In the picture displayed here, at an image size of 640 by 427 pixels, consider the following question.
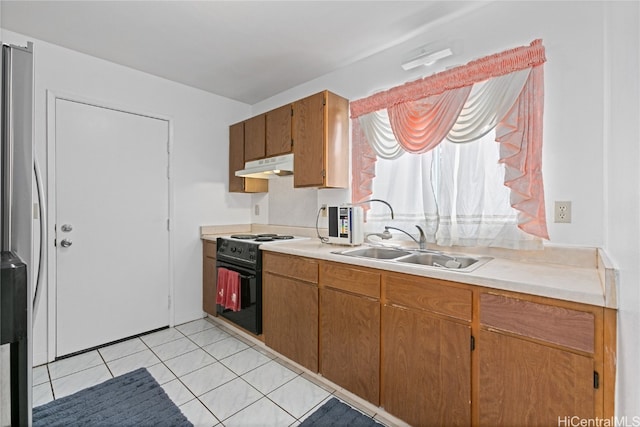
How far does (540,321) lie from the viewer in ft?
3.81

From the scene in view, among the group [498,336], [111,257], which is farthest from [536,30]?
[111,257]

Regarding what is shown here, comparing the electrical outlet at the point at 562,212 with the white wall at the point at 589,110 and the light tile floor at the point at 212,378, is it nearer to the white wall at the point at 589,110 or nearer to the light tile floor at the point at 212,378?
the white wall at the point at 589,110

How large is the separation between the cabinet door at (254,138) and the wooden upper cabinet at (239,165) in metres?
0.08

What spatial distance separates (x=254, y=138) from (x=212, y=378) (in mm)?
2168

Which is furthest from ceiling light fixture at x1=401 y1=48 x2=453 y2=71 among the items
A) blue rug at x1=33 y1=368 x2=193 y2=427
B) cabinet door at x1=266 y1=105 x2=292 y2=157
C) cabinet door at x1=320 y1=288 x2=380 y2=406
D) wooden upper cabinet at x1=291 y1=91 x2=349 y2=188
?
blue rug at x1=33 y1=368 x2=193 y2=427

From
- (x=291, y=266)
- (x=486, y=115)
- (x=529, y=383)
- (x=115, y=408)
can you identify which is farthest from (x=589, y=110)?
(x=115, y=408)

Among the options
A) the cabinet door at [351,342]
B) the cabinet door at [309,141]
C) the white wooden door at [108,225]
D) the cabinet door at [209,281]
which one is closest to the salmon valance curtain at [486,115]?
the cabinet door at [309,141]

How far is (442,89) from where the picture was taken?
1965 mm

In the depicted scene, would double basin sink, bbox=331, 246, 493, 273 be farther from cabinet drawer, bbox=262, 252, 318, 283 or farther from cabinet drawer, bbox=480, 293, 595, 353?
cabinet drawer, bbox=480, 293, 595, 353

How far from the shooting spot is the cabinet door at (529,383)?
1.09 m

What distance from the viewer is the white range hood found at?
8.74 ft

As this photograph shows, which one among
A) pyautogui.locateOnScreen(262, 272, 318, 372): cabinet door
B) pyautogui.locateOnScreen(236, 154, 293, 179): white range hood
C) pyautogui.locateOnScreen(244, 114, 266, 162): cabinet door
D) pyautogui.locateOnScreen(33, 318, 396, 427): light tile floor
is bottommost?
pyautogui.locateOnScreen(33, 318, 396, 427): light tile floor

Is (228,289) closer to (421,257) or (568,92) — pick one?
(421,257)

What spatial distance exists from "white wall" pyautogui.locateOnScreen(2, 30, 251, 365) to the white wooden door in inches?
4.0
